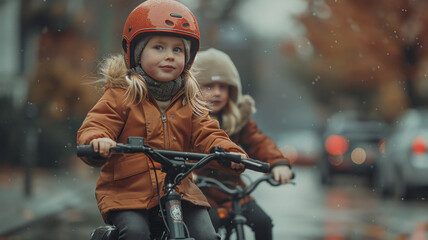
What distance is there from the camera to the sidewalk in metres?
10.1

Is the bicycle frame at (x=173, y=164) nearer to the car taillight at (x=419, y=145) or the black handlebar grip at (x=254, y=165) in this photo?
the black handlebar grip at (x=254, y=165)

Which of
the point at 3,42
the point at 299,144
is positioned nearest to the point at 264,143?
the point at 3,42

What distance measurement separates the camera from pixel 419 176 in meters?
12.9

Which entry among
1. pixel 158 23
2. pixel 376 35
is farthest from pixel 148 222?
pixel 376 35

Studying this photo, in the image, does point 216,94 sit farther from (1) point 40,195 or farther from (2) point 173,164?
(1) point 40,195

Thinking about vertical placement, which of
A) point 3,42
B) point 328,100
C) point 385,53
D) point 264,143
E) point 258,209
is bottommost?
point 258,209

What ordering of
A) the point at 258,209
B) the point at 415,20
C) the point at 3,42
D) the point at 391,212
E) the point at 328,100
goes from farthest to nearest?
1. the point at 328,100
2. the point at 3,42
3. the point at 415,20
4. the point at 391,212
5. the point at 258,209

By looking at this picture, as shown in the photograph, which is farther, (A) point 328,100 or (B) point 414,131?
(A) point 328,100

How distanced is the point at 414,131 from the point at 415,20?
611 centimetres

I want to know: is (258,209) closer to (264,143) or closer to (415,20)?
(264,143)

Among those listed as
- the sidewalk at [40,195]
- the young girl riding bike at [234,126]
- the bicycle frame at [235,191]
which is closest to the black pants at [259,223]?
the young girl riding bike at [234,126]

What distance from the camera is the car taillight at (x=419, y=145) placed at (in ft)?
42.3

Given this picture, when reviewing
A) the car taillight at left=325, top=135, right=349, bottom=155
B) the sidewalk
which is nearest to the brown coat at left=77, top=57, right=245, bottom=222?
the sidewalk

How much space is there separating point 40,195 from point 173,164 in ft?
34.5
